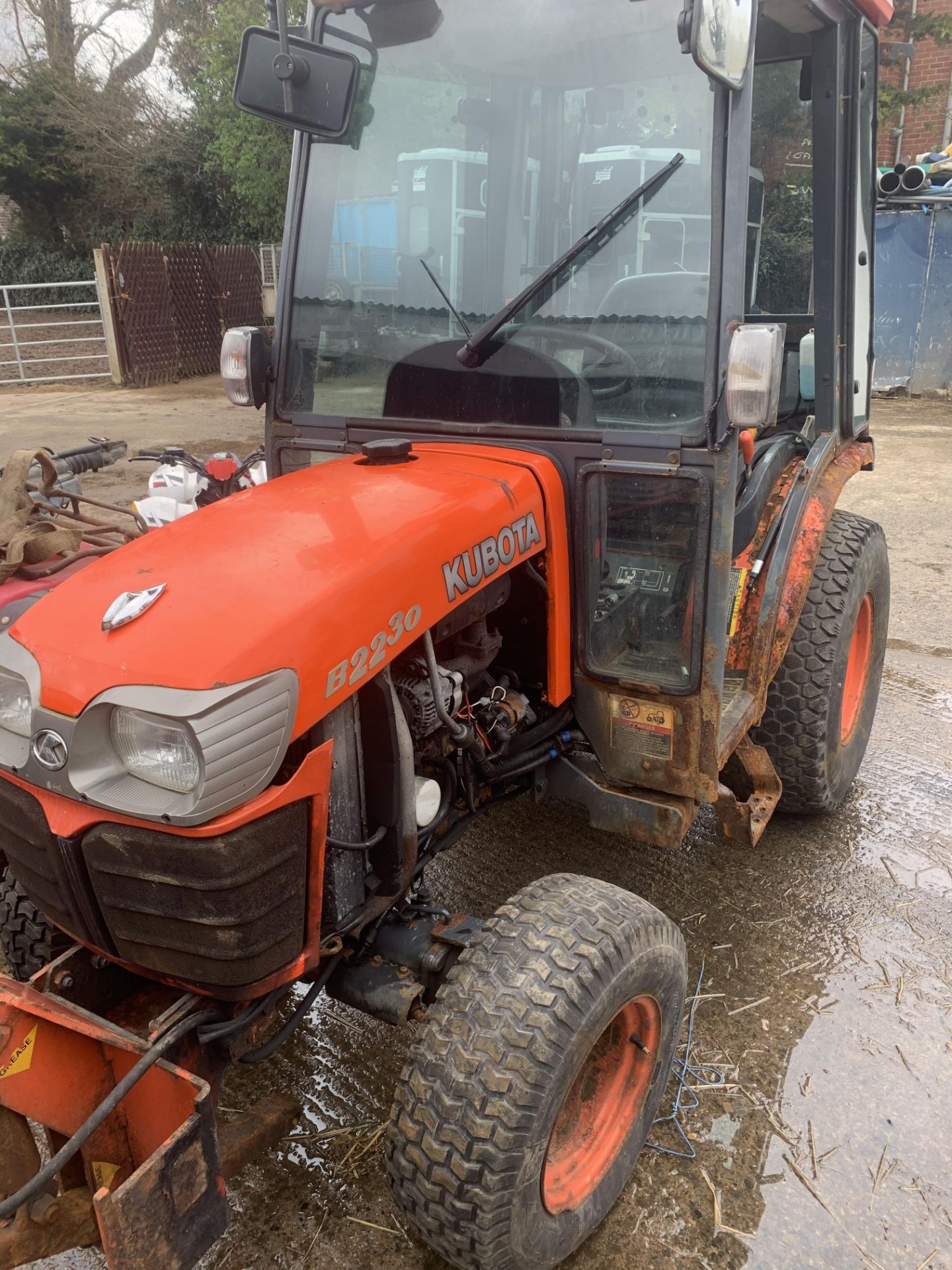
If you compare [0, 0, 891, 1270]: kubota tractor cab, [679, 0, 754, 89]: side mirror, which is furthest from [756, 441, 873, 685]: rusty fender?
[679, 0, 754, 89]: side mirror

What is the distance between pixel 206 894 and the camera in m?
1.59

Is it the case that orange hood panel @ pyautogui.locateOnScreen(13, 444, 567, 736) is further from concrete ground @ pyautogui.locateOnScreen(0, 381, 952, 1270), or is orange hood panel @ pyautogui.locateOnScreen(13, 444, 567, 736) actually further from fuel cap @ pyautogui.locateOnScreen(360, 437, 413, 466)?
concrete ground @ pyautogui.locateOnScreen(0, 381, 952, 1270)

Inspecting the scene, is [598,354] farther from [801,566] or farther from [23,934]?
[23,934]

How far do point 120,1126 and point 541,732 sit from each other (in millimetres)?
1332

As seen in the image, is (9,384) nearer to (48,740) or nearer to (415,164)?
Answer: (415,164)

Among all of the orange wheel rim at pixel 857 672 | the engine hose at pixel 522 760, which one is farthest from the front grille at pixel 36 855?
the orange wheel rim at pixel 857 672

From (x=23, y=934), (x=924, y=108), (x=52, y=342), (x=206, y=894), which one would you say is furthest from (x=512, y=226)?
(x=924, y=108)

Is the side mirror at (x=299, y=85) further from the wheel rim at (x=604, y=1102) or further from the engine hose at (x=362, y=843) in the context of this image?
the wheel rim at (x=604, y=1102)

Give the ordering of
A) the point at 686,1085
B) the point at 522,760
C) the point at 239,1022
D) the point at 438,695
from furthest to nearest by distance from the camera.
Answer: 1. the point at 522,760
2. the point at 686,1085
3. the point at 438,695
4. the point at 239,1022

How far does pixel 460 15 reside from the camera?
7.97 feet

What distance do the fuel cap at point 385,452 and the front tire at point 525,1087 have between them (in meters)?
1.04

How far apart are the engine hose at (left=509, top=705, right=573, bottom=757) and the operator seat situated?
82 cm

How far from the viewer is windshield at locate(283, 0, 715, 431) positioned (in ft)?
7.40

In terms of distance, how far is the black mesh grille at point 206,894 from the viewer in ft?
5.16
